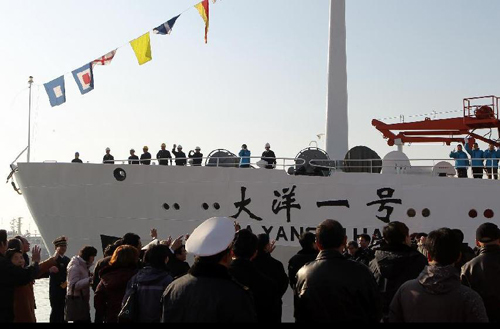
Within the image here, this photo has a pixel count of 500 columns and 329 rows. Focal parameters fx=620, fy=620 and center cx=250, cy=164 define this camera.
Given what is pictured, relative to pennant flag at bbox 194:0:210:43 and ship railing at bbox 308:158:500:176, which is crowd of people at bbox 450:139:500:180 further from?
pennant flag at bbox 194:0:210:43

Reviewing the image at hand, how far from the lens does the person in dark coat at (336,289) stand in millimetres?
4434

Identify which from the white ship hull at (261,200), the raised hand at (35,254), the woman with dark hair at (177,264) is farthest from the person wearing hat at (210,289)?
the white ship hull at (261,200)

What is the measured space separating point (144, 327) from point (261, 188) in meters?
12.9

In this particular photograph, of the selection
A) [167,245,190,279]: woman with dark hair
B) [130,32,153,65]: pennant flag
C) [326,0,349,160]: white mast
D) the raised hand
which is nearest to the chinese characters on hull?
[326,0,349,160]: white mast

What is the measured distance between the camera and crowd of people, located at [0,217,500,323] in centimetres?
384

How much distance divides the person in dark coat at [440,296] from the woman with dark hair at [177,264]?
4.24m

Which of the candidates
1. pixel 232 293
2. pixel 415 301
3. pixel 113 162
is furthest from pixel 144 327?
pixel 113 162

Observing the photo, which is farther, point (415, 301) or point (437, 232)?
point (437, 232)

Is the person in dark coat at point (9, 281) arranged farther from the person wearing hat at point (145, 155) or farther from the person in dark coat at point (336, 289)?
the person wearing hat at point (145, 155)

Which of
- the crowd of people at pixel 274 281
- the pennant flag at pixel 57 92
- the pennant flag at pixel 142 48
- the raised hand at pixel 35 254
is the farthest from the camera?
the pennant flag at pixel 142 48

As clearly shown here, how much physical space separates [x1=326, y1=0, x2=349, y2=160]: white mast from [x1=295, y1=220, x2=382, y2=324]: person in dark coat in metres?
16.6

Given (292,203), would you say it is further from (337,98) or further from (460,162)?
(337,98)

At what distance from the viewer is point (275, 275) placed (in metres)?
6.57

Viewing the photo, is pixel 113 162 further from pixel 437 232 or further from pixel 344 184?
pixel 437 232
